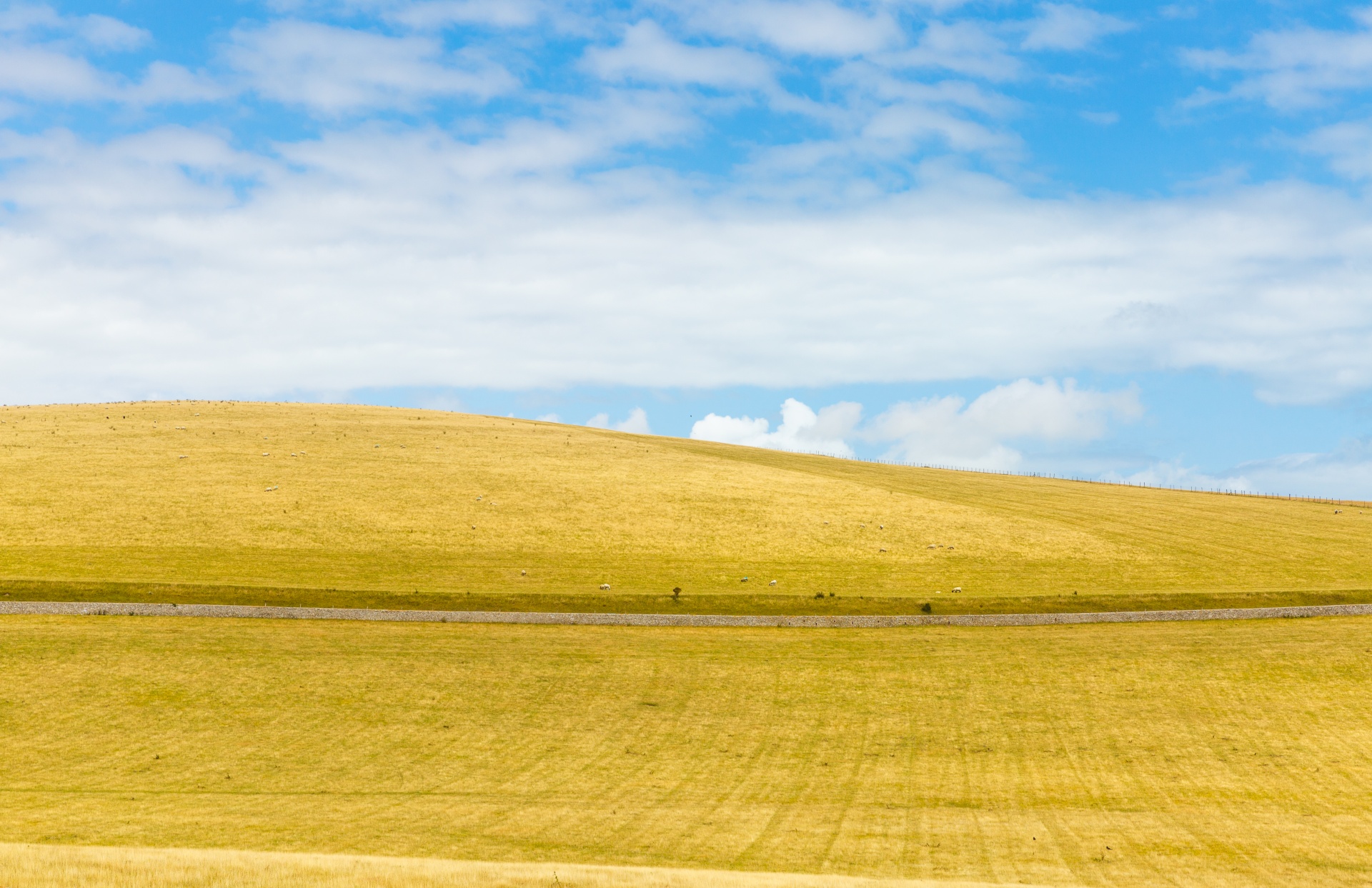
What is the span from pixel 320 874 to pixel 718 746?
1479 cm

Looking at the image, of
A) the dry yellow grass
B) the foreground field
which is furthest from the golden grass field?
the dry yellow grass

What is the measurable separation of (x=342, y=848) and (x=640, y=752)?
35.1ft

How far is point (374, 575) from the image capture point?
156 ft

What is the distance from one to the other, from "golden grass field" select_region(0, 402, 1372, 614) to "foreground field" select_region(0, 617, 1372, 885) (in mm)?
4514

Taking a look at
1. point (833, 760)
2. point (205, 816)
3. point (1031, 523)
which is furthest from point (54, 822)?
point (1031, 523)

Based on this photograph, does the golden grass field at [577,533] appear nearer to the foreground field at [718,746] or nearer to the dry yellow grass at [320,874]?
the foreground field at [718,746]

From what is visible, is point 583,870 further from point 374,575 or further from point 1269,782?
point 374,575

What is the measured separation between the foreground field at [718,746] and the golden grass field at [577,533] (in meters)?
4.51

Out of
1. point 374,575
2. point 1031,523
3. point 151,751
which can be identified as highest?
point 1031,523

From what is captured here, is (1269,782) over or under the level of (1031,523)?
under

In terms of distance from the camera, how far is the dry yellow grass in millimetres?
15438

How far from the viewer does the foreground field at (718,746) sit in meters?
20.4

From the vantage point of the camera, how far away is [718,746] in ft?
95.8

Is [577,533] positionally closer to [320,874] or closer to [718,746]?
[718,746]
